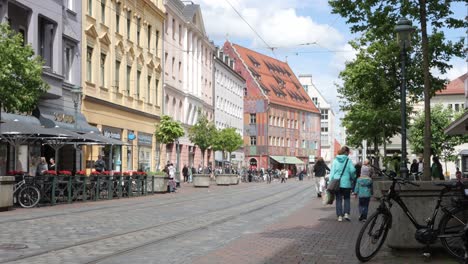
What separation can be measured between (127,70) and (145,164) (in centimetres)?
737

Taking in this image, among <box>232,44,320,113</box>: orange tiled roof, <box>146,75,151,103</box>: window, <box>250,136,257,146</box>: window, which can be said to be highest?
<box>232,44,320,113</box>: orange tiled roof

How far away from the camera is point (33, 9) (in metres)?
28.6

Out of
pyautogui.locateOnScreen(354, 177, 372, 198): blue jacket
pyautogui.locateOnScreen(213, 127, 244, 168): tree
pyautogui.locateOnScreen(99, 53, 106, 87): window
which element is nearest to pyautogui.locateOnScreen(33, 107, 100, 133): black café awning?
pyautogui.locateOnScreen(99, 53, 106, 87): window

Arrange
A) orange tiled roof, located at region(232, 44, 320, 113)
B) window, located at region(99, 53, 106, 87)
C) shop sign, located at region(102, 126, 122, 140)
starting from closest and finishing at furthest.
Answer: shop sign, located at region(102, 126, 122, 140) < window, located at region(99, 53, 106, 87) < orange tiled roof, located at region(232, 44, 320, 113)

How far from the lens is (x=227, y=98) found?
85.2 meters

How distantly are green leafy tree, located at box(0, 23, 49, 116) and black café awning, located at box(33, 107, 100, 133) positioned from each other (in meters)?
5.43

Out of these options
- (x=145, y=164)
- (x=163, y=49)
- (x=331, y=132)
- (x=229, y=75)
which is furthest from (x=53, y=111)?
(x=331, y=132)

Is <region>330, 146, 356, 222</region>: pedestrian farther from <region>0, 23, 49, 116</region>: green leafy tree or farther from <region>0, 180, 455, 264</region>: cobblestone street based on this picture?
<region>0, 23, 49, 116</region>: green leafy tree

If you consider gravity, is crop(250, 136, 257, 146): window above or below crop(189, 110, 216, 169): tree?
above

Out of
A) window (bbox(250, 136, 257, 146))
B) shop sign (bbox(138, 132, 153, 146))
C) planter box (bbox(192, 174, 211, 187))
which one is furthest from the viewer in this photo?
window (bbox(250, 136, 257, 146))

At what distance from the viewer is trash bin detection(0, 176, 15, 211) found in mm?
19469

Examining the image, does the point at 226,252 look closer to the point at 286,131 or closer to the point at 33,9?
the point at 33,9

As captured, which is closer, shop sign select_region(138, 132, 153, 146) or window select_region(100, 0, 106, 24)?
window select_region(100, 0, 106, 24)

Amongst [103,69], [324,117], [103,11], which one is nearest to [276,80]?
[324,117]
